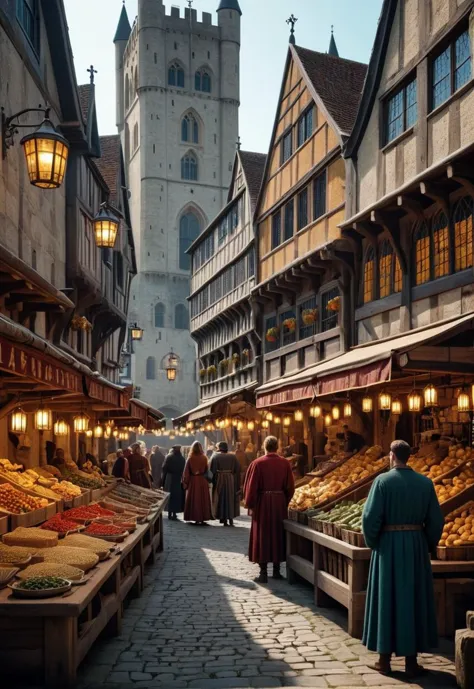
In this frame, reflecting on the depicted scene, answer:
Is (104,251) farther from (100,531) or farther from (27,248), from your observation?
(100,531)

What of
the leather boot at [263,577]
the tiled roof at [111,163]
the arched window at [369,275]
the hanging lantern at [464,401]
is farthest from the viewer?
the tiled roof at [111,163]

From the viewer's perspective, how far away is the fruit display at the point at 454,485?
852cm

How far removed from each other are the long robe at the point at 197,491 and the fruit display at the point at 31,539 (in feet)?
34.0

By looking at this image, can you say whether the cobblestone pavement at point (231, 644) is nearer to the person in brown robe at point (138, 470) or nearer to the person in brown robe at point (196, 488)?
the person in brown robe at point (196, 488)

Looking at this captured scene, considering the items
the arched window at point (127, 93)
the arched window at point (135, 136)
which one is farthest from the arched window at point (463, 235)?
the arched window at point (127, 93)

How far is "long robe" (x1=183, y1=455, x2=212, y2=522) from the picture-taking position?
58.4 feet

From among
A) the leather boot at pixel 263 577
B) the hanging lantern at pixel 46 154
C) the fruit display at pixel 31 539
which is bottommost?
the leather boot at pixel 263 577

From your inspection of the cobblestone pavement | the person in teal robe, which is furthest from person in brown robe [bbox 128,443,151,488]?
the person in teal robe

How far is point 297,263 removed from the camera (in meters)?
20.3

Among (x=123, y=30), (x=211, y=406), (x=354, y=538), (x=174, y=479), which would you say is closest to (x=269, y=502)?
(x=354, y=538)

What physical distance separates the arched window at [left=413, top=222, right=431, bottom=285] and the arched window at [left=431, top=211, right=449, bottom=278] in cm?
19

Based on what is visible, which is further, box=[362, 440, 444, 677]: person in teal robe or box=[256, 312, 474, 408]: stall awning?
box=[256, 312, 474, 408]: stall awning

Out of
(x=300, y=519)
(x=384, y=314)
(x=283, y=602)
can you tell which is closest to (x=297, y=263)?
(x=384, y=314)

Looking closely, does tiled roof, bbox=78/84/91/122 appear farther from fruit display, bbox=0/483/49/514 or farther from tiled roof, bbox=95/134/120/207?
fruit display, bbox=0/483/49/514
